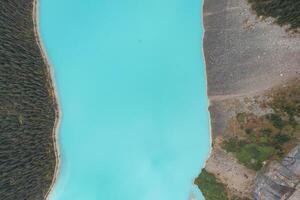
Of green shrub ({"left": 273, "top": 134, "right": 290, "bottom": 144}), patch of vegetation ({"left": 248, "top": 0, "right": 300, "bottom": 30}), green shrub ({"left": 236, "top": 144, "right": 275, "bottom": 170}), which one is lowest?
green shrub ({"left": 236, "top": 144, "right": 275, "bottom": 170})

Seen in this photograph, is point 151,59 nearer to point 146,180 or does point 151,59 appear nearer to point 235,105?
point 235,105

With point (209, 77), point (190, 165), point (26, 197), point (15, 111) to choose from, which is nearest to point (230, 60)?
point (209, 77)

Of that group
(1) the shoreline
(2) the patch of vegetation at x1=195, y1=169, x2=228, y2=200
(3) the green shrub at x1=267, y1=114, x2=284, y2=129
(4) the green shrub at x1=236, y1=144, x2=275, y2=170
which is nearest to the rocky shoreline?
(1) the shoreline

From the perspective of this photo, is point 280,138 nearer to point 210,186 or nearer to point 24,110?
point 210,186

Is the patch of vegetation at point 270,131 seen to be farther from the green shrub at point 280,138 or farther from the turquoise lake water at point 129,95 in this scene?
the turquoise lake water at point 129,95

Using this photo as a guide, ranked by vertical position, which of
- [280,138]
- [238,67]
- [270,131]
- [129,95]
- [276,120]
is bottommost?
[129,95]

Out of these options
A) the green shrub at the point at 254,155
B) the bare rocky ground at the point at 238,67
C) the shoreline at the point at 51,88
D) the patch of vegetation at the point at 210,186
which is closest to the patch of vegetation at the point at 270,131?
the green shrub at the point at 254,155

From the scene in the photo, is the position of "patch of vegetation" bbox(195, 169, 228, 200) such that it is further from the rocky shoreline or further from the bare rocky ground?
the rocky shoreline

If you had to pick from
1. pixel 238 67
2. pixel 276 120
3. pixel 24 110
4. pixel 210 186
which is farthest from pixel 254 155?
pixel 24 110
